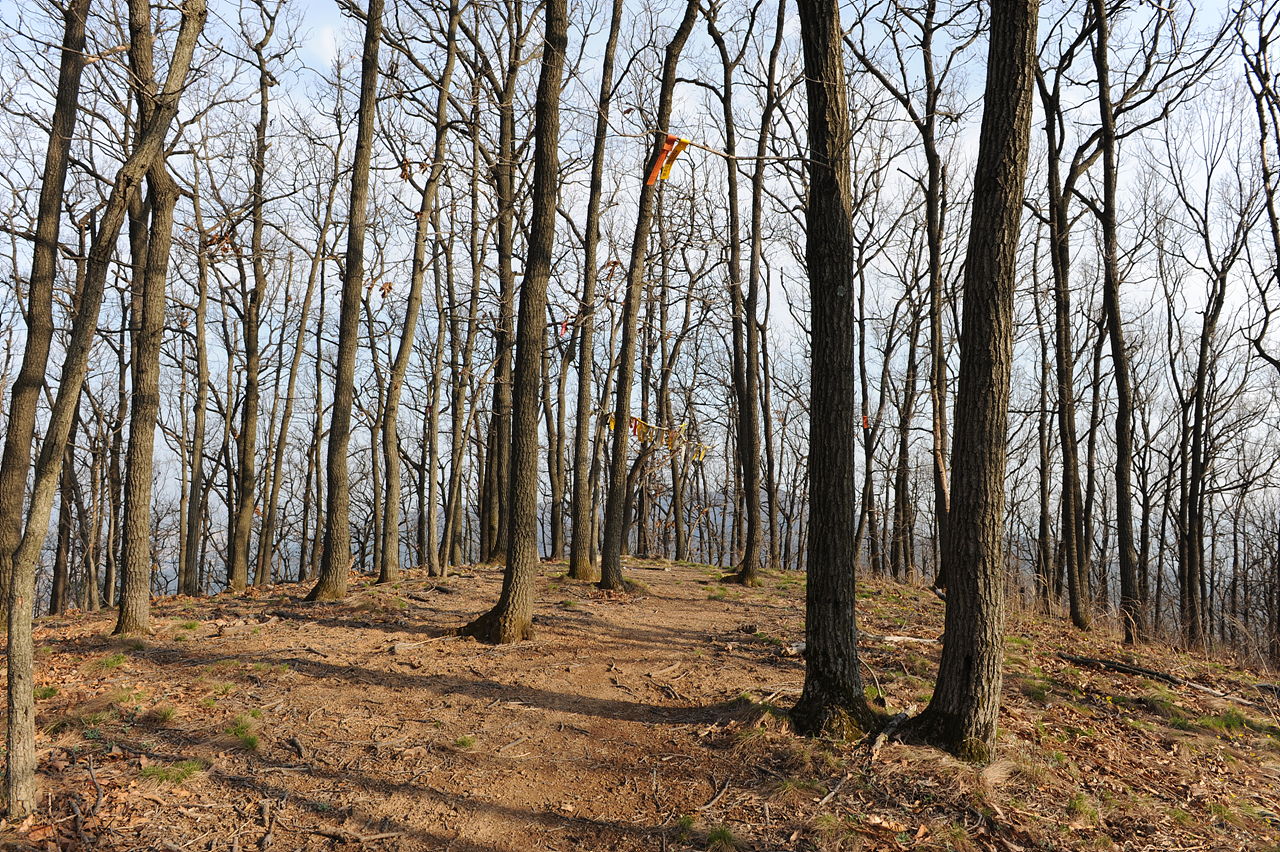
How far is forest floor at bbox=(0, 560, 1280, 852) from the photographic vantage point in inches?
159

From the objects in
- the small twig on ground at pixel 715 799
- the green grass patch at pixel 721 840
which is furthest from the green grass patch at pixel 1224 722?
the green grass patch at pixel 721 840

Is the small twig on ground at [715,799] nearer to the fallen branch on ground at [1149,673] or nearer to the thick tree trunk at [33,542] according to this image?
the thick tree trunk at [33,542]

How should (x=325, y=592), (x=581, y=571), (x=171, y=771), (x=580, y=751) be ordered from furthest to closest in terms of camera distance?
(x=581, y=571)
(x=325, y=592)
(x=580, y=751)
(x=171, y=771)

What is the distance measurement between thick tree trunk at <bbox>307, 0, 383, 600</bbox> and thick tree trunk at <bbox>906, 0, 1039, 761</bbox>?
25.2 feet

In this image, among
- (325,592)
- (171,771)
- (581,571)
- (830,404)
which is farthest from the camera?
(581,571)

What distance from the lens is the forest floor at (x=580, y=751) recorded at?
13.3 feet

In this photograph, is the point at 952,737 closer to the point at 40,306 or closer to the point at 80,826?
the point at 80,826

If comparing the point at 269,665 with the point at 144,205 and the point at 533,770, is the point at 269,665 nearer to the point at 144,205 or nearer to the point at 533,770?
the point at 533,770

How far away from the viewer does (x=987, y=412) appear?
478 cm

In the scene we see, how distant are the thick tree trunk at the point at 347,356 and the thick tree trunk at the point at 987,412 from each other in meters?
7.68

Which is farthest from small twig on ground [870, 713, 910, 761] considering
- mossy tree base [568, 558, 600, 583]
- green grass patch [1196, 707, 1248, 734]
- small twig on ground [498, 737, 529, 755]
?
mossy tree base [568, 558, 600, 583]

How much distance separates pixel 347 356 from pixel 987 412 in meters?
8.33

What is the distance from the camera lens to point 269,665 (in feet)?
20.9

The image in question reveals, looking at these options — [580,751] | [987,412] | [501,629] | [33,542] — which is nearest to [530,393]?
[501,629]
